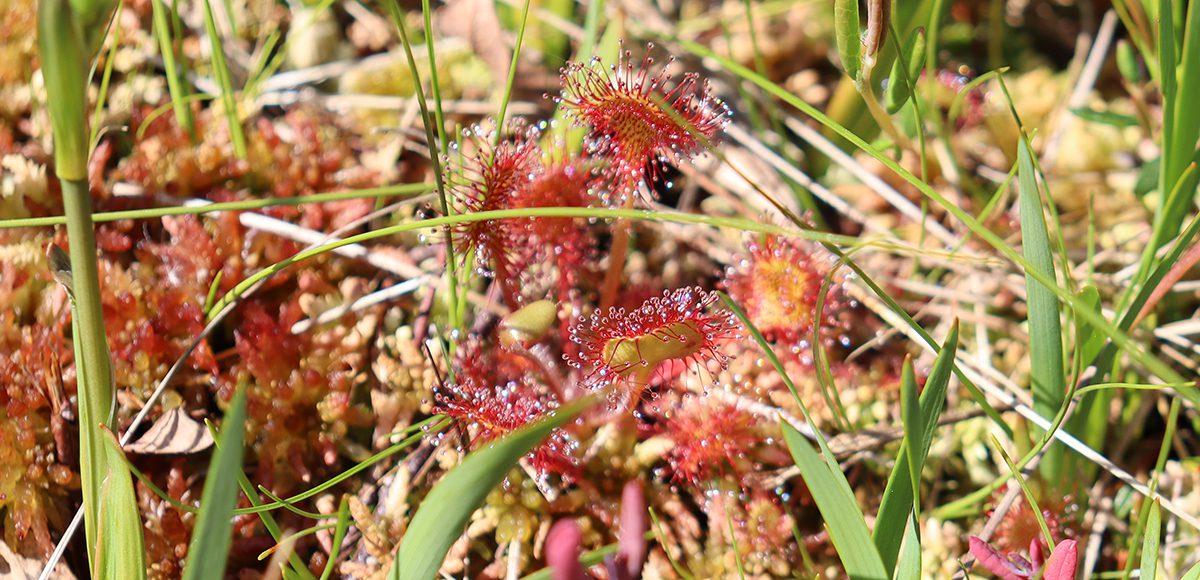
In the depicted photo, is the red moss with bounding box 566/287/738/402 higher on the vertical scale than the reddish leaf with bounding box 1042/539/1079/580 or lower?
higher

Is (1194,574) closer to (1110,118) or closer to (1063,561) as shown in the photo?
(1063,561)

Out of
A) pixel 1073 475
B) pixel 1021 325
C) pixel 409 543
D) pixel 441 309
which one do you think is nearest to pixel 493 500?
pixel 441 309

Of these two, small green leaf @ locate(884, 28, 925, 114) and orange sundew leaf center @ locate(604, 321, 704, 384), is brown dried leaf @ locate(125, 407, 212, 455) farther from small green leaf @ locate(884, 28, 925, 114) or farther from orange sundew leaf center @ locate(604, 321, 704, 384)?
small green leaf @ locate(884, 28, 925, 114)

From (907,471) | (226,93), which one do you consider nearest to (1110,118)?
(907,471)

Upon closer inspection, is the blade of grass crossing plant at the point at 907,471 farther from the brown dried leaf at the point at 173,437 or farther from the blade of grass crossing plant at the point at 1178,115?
the brown dried leaf at the point at 173,437

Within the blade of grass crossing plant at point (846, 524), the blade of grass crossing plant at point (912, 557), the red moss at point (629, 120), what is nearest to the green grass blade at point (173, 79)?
the red moss at point (629, 120)

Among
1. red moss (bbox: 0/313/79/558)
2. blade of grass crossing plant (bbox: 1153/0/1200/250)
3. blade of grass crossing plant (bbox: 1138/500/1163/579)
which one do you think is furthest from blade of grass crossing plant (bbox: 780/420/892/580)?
red moss (bbox: 0/313/79/558)

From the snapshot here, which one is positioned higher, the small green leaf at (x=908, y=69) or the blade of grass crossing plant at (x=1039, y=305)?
the small green leaf at (x=908, y=69)
